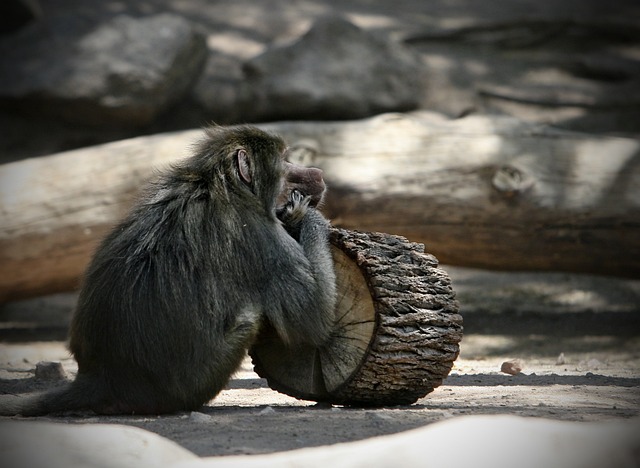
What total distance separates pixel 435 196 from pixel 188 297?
13.4ft

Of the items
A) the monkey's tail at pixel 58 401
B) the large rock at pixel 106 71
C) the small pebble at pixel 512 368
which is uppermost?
the large rock at pixel 106 71

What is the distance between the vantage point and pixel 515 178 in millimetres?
8211

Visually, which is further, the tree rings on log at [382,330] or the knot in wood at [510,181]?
the knot in wood at [510,181]

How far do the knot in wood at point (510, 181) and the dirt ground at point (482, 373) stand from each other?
155 centimetres

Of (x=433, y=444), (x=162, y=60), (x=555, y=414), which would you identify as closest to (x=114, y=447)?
(x=433, y=444)

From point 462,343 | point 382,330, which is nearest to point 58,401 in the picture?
point 382,330

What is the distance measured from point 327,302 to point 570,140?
4639mm

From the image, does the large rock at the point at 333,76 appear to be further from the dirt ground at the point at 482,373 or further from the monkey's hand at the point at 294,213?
the monkey's hand at the point at 294,213

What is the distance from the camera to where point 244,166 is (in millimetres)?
5027

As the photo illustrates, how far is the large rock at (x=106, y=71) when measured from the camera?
10.4 metres

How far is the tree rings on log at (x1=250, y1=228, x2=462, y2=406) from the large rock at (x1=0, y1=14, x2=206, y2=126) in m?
6.28

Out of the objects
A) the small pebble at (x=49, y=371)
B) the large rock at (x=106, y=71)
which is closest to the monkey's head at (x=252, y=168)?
the small pebble at (x=49, y=371)

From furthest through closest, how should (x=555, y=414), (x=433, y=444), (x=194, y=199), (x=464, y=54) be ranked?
(x=464, y=54) < (x=194, y=199) < (x=555, y=414) < (x=433, y=444)

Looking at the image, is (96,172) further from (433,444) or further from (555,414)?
(433,444)
